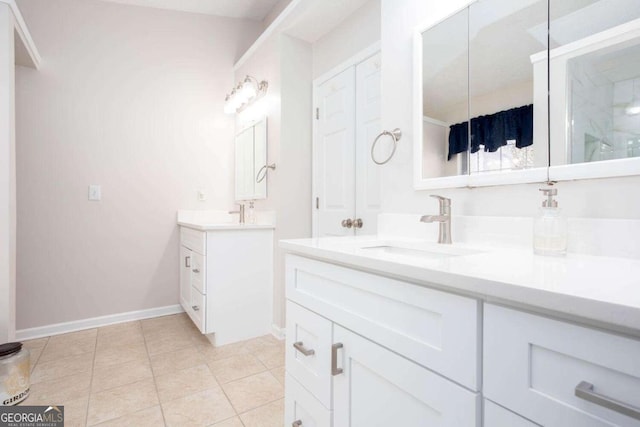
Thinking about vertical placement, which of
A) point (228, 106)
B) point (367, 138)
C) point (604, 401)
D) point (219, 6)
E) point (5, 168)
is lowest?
point (604, 401)

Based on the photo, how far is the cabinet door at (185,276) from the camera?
2.61 metres

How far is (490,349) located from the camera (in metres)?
0.55

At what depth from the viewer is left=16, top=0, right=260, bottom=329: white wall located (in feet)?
8.13

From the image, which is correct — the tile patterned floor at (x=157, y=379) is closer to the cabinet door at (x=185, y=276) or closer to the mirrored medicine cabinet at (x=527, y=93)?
the cabinet door at (x=185, y=276)

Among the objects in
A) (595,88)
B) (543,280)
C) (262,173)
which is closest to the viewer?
(543,280)

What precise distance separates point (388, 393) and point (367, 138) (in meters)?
1.57

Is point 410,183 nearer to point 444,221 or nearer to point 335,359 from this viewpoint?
point 444,221

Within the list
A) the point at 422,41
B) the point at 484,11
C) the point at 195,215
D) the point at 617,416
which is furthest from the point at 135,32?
the point at 617,416

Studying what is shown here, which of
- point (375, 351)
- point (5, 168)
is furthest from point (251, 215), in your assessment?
point (375, 351)

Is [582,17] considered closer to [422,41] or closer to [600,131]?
[600,131]

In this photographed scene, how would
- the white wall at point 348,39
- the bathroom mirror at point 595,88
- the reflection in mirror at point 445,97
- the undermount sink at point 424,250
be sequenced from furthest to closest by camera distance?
1. the white wall at point 348,39
2. the reflection in mirror at point 445,97
3. the undermount sink at point 424,250
4. the bathroom mirror at point 595,88

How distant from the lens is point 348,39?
7.15 feet

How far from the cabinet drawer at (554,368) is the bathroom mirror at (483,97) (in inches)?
24.2

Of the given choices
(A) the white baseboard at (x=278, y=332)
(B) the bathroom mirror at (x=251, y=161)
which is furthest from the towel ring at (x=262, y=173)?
(A) the white baseboard at (x=278, y=332)
